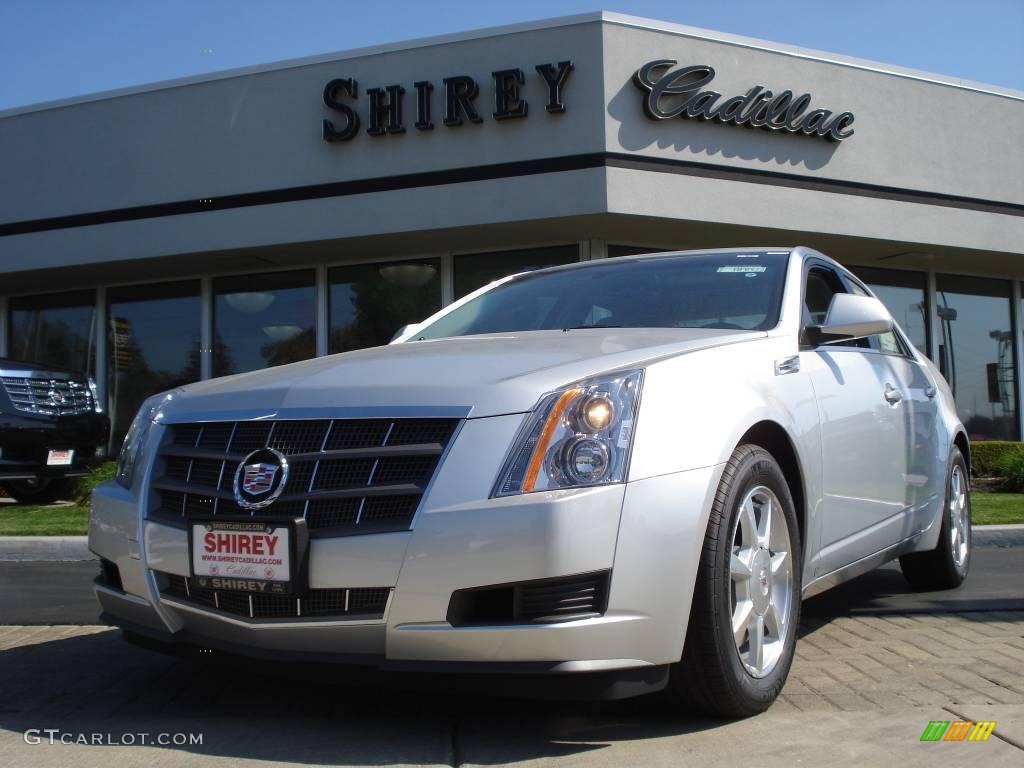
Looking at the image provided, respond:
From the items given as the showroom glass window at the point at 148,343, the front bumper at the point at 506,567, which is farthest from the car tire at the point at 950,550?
the showroom glass window at the point at 148,343

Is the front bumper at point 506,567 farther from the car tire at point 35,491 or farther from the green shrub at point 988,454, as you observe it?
the green shrub at point 988,454

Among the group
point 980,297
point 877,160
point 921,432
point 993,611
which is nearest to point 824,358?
point 921,432

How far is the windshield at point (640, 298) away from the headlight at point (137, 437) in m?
1.30

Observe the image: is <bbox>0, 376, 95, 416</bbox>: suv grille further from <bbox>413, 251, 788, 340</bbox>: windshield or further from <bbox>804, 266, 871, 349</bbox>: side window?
<bbox>804, 266, 871, 349</bbox>: side window

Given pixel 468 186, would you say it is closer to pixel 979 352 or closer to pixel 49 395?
pixel 49 395

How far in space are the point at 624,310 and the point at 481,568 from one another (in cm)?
174

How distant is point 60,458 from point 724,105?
8662 millimetres

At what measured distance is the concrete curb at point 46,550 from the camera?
7.18m

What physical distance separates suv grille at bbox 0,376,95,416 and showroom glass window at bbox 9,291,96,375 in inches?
209

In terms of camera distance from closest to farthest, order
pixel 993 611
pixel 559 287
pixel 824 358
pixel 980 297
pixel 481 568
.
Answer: pixel 481 568, pixel 824 358, pixel 559 287, pixel 993 611, pixel 980 297

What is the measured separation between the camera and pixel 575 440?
2514 millimetres

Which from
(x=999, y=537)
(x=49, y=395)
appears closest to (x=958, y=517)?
A: (x=999, y=537)

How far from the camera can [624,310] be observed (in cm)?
388

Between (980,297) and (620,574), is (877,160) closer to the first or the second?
(980,297)
